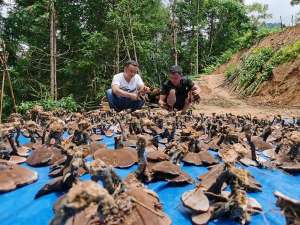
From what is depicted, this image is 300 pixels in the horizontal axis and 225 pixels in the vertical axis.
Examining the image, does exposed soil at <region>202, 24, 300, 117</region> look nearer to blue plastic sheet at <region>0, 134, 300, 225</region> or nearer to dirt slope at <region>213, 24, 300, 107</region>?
dirt slope at <region>213, 24, 300, 107</region>

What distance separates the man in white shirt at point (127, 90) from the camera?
709 centimetres

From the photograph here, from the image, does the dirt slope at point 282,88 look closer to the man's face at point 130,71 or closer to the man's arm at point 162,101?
the man's arm at point 162,101

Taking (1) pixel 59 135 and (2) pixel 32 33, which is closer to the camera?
(1) pixel 59 135

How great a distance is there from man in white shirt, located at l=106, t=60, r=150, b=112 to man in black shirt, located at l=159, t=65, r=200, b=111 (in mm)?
Answer: 454

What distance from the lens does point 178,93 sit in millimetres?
7328

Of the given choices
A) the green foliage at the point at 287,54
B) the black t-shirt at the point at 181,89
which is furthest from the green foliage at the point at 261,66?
the black t-shirt at the point at 181,89

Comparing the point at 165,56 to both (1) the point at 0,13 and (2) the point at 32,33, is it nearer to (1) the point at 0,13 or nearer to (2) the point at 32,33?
(2) the point at 32,33

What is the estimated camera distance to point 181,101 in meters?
7.40

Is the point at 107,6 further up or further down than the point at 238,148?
further up

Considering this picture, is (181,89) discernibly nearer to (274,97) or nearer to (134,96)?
(134,96)

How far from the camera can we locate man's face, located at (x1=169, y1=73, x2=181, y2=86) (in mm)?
6972

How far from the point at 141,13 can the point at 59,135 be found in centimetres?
1494

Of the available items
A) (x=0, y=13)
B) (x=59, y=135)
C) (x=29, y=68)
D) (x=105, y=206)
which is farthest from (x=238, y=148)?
(x=29, y=68)

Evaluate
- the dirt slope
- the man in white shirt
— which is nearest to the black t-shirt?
the man in white shirt
